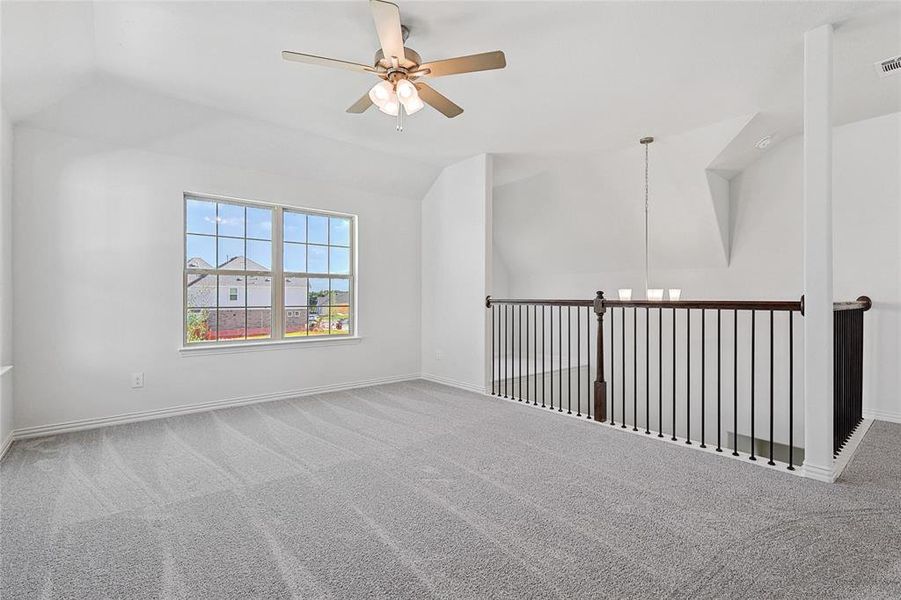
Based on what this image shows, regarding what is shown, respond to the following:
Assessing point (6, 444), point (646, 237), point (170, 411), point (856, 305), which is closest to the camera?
point (6, 444)

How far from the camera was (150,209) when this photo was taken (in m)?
3.69

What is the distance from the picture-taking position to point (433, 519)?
2.00 meters

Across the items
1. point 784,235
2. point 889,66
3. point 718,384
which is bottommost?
point 718,384

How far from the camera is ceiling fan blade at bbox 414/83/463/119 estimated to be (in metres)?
2.55

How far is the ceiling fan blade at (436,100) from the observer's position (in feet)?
8.37

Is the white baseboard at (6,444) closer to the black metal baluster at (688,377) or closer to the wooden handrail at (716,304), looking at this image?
the wooden handrail at (716,304)

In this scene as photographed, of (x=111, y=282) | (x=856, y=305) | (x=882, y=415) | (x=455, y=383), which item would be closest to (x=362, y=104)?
(x=111, y=282)

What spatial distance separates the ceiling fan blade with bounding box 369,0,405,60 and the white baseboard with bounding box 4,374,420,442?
133 inches

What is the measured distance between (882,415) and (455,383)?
12.4 ft

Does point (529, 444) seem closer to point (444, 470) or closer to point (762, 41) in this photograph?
point (444, 470)

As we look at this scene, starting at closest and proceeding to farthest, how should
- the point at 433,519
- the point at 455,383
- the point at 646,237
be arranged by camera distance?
1. the point at 433,519
2. the point at 455,383
3. the point at 646,237

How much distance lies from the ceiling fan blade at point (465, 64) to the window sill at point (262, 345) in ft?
10.1

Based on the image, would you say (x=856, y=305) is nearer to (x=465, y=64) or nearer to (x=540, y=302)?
(x=540, y=302)

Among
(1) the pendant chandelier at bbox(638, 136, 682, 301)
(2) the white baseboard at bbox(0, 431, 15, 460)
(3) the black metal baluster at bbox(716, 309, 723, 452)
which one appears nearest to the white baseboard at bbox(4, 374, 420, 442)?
(2) the white baseboard at bbox(0, 431, 15, 460)
